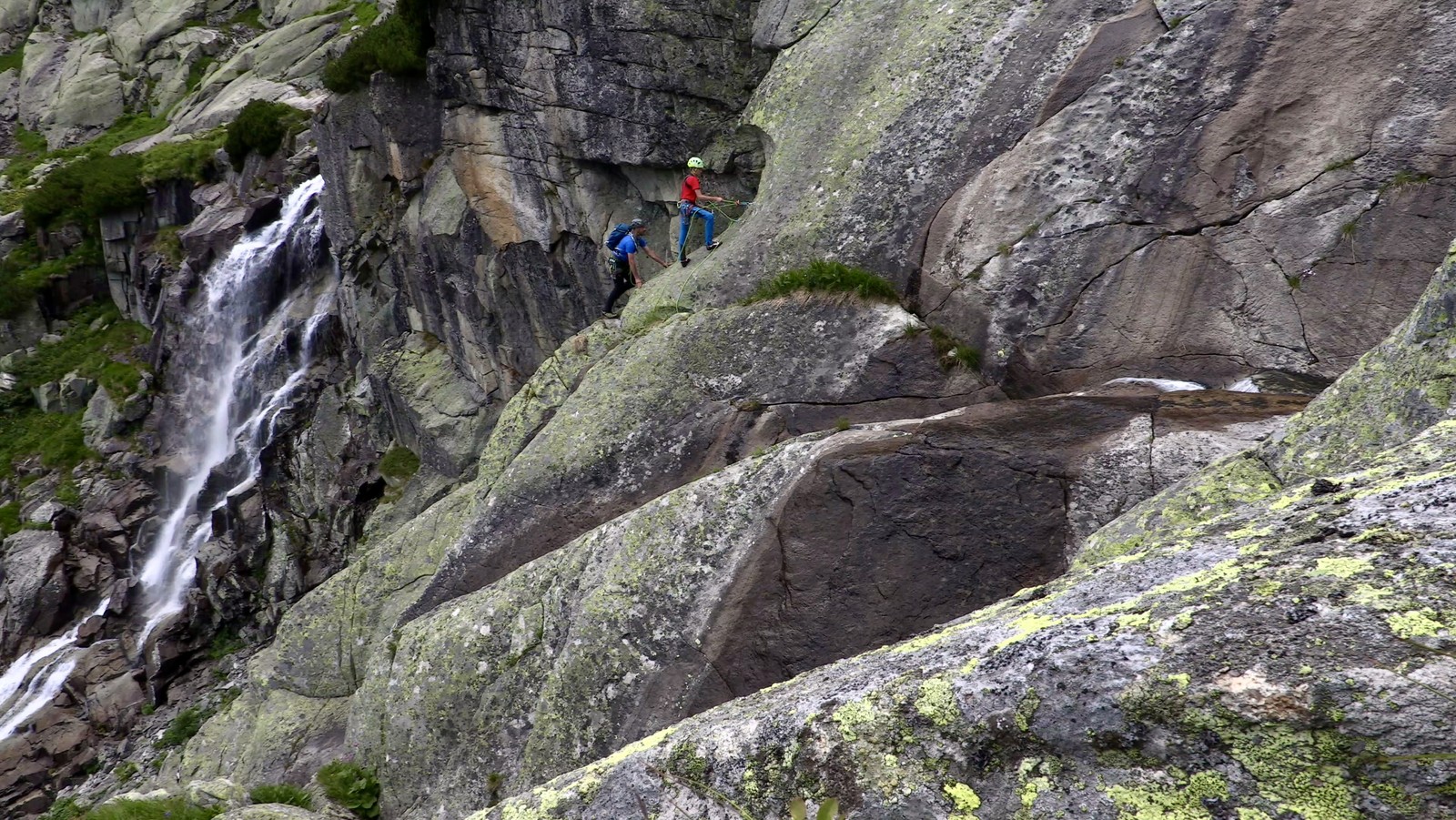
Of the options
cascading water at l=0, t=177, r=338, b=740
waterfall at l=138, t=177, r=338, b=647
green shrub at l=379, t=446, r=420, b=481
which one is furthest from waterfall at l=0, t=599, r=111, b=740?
green shrub at l=379, t=446, r=420, b=481

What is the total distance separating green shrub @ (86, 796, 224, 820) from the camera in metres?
12.8

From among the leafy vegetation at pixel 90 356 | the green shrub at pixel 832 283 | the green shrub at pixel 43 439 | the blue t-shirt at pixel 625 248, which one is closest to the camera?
the green shrub at pixel 832 283

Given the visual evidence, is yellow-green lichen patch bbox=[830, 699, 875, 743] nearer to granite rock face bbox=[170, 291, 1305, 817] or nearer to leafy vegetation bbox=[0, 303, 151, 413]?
granite rock face bbox=[170, 291, 1305, 817]

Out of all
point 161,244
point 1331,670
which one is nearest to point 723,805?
point 1331,670

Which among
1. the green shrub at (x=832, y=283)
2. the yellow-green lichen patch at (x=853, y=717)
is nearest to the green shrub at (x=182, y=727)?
the green shrub at (x=832, y=283)

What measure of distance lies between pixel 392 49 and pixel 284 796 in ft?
77.5

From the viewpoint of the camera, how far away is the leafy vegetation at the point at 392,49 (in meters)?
28.1

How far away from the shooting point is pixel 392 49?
28.9 meters

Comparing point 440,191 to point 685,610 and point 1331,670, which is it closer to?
point 685,610

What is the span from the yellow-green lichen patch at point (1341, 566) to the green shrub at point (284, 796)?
13.3 m

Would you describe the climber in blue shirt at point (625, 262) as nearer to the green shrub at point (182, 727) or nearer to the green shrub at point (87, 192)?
the green shrub at point (182, 727)

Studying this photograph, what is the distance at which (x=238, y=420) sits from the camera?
38.8m

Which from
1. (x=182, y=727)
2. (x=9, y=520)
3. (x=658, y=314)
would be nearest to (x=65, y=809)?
(x=182, y=727)

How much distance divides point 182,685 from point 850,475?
98.9ft
